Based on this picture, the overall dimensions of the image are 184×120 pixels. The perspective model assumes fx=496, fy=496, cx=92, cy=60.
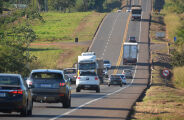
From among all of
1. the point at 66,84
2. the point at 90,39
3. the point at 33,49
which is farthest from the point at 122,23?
the point at 66,84

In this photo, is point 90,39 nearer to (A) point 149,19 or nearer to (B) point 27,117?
(A) point 149,19

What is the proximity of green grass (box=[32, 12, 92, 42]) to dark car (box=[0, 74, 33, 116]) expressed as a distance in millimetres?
86771

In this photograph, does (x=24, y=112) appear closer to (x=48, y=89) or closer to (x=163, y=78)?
(x=48, y=89)

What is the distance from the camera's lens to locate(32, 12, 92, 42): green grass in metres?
105

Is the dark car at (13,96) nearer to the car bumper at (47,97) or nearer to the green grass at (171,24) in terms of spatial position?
the car bumper at (47,97)

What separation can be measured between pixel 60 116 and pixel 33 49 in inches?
2927

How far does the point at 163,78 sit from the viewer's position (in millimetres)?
68938

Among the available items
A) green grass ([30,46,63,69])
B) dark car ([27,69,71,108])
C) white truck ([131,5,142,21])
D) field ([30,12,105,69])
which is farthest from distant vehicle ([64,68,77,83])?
white truck ([131,5,142,21])

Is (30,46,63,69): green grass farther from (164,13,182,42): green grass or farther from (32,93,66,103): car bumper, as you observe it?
(32,93,66,103): car bumper

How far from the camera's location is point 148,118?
58.1ft

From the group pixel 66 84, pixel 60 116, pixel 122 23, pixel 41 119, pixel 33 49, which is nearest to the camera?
pixel 41 119

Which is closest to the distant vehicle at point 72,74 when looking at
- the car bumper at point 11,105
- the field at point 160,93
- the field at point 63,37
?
the field at point 63,37

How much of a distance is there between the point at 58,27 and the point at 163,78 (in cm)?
5342

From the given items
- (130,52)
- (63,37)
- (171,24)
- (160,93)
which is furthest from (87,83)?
(171,24)
